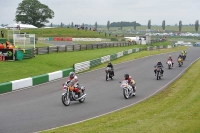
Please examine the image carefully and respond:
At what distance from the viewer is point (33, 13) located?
123375 millimetres

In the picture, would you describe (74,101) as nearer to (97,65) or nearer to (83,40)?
(97,65)

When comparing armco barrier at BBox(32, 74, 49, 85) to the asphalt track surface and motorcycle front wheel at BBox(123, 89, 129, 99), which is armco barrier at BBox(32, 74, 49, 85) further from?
motorcycle front wheel at BBox(123, 89, 129, 99)

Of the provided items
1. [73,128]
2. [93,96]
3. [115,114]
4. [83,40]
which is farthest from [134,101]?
[83,40]

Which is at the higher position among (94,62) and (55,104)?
(94,62)

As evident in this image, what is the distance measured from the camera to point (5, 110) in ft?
53.8

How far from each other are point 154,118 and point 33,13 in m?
114

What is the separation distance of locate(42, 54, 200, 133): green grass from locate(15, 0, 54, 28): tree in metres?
107

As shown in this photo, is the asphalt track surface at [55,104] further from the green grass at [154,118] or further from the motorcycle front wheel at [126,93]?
the green grass at [154,118]

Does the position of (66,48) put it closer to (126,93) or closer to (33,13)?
(126,93)

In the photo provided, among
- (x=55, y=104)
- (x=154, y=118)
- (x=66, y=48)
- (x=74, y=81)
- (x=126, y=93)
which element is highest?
(x=66, y=48)

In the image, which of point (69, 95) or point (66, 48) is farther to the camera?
point (66, 48)

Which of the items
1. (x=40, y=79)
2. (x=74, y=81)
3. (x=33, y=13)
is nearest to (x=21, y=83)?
(x=40, y=79)

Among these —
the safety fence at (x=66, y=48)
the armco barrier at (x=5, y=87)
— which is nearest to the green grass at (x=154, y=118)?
the armco barrier at (x=5, y=87)

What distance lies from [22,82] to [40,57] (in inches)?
629
